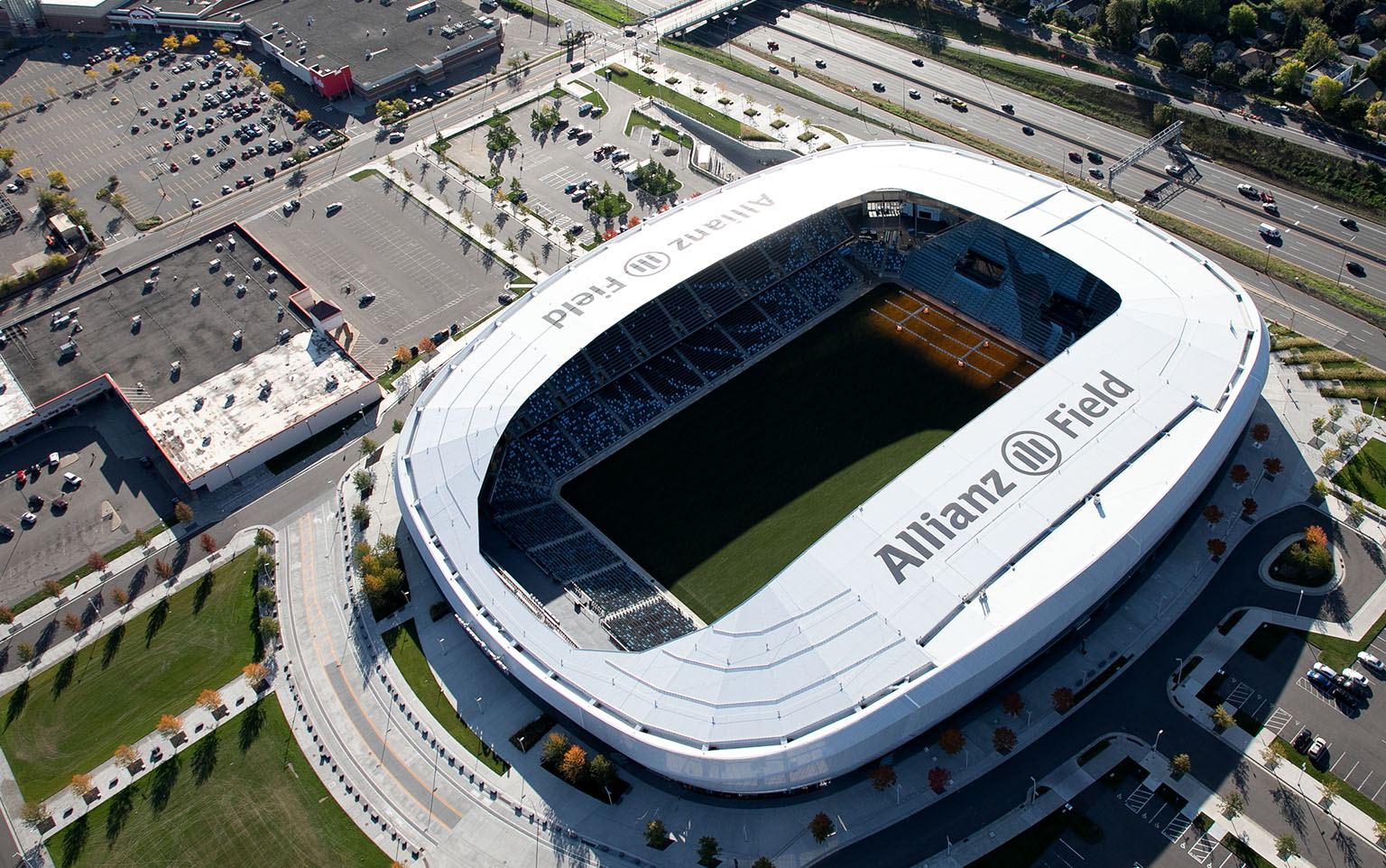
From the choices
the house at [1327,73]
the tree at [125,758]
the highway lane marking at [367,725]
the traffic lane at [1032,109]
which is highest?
the house at [1327,73]

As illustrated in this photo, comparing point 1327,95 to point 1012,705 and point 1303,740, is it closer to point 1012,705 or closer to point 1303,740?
point 1303,740

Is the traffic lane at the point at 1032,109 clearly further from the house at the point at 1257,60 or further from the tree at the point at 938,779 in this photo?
the tree at the point at 938,779

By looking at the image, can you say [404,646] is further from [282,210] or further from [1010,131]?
[1010,131]

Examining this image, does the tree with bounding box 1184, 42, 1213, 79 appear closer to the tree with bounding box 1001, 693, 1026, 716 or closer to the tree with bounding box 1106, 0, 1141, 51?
the tree with bounding box 1106, 0, 1141, 51

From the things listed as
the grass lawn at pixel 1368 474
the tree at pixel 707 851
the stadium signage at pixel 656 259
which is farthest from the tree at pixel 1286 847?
the stadium signage at pixel 656 259

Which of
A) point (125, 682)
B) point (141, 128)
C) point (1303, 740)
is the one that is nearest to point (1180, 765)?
point (1303, 740)

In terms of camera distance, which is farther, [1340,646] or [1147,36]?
[1147,36]

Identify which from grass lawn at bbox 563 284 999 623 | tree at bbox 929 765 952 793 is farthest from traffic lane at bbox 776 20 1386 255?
tree at bbox 929 765 952 793

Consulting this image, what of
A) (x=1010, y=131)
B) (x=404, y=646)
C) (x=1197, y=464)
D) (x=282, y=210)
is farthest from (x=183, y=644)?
(x=1010, y=131)
